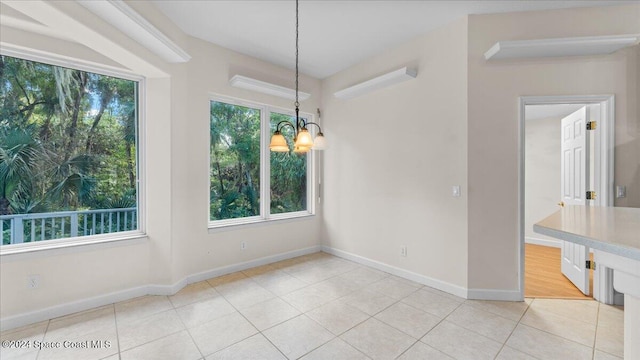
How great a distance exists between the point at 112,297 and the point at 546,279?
5.02m

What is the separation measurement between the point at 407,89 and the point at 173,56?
8.82 feet

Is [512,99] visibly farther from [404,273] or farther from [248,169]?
[248,169]

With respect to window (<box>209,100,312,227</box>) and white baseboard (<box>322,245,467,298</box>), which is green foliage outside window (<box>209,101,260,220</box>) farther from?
white baseboard (<box>322,245,467,298</box>)

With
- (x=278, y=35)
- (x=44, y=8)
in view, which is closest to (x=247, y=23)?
(x=278, y=35)

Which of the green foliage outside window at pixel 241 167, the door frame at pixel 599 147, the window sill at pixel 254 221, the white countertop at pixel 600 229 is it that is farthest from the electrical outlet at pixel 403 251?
the white countertop at pixel 600 229

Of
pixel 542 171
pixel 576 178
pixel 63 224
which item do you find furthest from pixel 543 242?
pixel 63 224

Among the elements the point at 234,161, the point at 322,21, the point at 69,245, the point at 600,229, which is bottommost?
the point at 69,245

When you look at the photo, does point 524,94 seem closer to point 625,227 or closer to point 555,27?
point 555,27

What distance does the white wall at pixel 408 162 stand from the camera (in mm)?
2910

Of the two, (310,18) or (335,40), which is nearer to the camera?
(310,18)

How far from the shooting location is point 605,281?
2.66 metres

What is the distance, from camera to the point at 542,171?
521cm

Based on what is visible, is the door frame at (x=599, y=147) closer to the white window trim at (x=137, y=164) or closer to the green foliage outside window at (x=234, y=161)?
the green foliage outside window at (x=234, y=161)

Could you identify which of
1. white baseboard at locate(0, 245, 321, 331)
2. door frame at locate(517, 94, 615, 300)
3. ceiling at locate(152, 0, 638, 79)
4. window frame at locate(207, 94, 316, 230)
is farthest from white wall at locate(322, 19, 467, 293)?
white baseboard at locate(0, 245, 321, 331)
